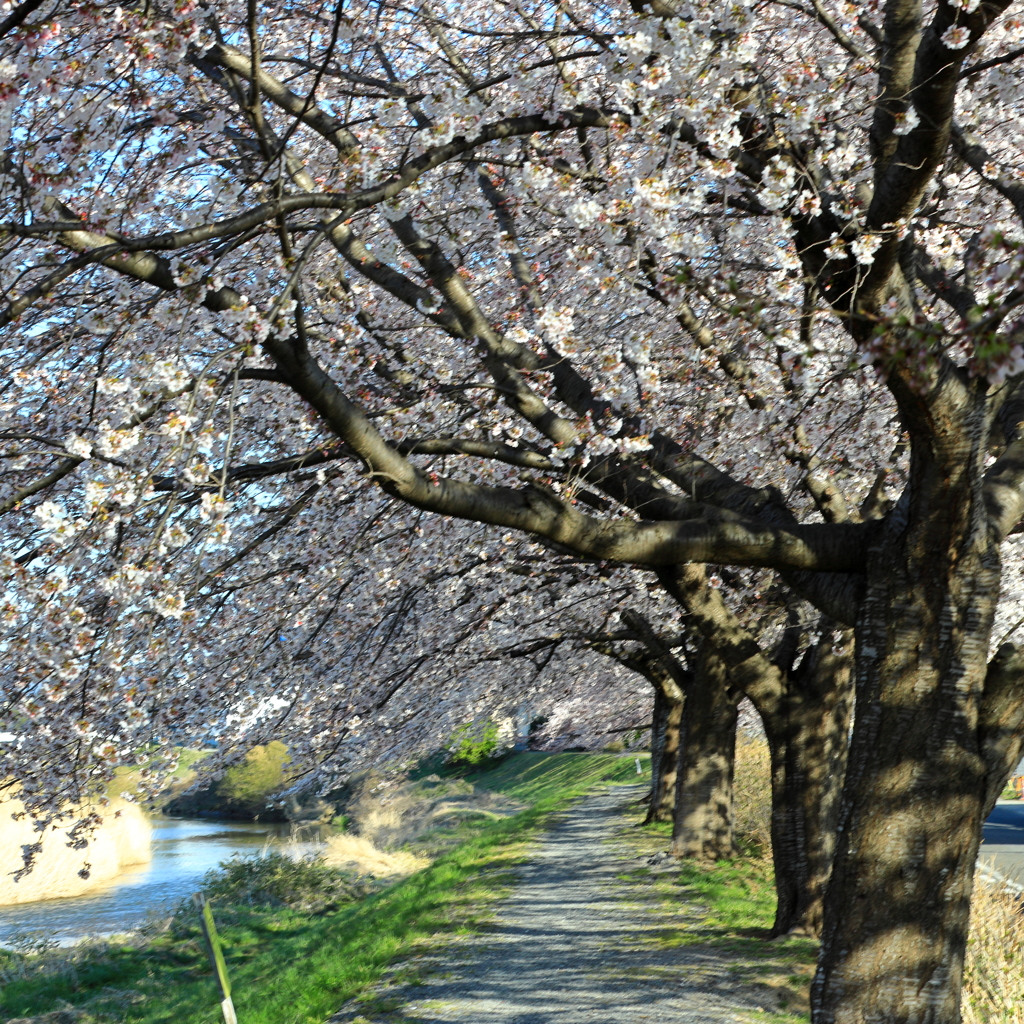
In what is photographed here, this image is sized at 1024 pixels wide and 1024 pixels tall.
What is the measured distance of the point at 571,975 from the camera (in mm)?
8477

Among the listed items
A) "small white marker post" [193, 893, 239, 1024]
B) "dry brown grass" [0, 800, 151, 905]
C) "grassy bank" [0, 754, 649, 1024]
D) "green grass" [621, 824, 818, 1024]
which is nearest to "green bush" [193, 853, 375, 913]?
"grassy bank" [0, 754, 649, 1024]

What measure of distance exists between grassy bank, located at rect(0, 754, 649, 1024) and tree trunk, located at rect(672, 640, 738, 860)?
9.25 feet

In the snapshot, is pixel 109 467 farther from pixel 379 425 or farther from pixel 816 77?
pixel 816 77

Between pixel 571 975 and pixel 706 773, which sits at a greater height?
pixel 706 773

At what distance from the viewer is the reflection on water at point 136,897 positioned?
64.2 ft

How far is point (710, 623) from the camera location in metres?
7.84

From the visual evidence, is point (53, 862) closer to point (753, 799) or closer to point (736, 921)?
point (753, 799)

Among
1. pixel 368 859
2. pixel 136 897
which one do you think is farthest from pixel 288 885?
pixel 136 897

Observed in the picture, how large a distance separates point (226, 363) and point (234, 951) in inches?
552

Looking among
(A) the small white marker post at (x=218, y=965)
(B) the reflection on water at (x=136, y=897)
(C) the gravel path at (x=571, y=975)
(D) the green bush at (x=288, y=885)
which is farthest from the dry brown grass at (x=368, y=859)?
(A) the small white marker post at (x=218, y=965)

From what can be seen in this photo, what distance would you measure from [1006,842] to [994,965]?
13307 millimetres

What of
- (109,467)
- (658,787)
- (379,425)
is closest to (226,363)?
(109,467)

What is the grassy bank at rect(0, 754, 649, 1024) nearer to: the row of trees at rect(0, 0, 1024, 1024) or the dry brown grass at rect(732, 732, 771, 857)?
the row of trees at rect(0, 0, 1024, 1024)

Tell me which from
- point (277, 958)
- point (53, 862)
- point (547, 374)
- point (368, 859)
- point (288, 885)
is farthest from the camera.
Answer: point (53, 862)
